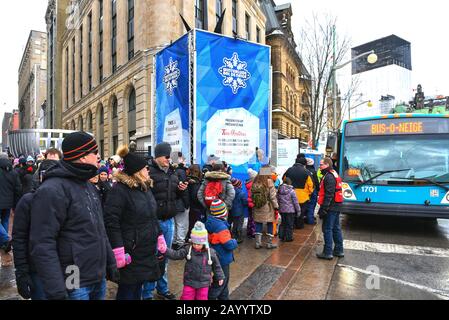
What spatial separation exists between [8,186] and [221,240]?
470cm

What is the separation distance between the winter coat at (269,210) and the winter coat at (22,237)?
4.42 meters

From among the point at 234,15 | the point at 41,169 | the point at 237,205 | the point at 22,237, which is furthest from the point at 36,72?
the point at 22,237

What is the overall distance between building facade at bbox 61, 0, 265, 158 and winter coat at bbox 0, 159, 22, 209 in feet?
31.9

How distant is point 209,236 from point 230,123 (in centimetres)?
375

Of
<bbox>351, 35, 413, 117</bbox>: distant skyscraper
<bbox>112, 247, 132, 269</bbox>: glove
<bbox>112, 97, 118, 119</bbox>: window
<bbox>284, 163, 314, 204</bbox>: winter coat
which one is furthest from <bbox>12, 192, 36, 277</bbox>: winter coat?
<bbox>351, 35, 413, 117</bbox>: distant skyscraper

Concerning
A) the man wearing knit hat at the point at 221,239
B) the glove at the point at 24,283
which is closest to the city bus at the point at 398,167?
the man wearing knit hat at the point at 221,239

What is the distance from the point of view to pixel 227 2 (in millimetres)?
23219

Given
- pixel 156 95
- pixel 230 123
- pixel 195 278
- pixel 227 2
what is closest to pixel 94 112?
pixel 227 2

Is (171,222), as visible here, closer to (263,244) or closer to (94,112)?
(263,244)

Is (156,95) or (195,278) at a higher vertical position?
(156,95)

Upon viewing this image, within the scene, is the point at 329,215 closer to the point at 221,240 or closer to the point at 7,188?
the point at 221,240

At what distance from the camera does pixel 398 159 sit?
7.09 metres

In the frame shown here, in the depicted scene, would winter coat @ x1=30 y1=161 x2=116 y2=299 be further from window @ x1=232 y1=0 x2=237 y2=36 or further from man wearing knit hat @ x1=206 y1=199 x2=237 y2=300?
window @ x1=232 y1=0 x2=237 y2=36

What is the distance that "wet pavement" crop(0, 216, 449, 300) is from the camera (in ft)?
13.2
